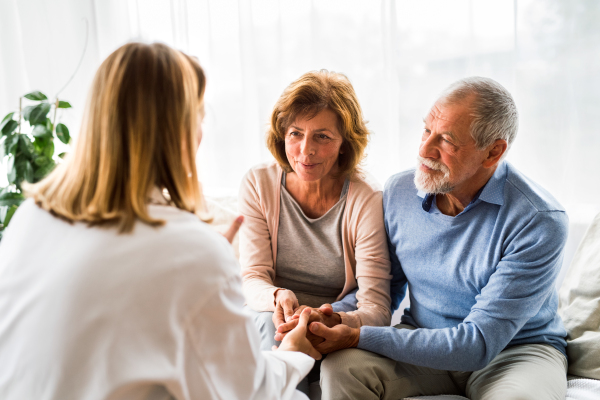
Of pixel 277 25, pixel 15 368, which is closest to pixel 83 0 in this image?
pixel 277 25

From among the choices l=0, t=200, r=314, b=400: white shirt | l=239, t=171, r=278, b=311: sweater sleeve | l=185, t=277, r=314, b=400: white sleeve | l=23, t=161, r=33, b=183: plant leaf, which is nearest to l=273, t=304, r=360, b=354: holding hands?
l=239, t=171, r=278, b=311: sweater sleeve

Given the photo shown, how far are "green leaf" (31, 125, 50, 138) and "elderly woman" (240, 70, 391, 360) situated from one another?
84 centimetres

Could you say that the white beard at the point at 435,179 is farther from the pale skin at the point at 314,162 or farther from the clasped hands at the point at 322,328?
the clasped hands at the point at 322,328

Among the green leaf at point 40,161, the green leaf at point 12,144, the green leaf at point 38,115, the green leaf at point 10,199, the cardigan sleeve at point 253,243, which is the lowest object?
the cardigan sleeve at point 253,243

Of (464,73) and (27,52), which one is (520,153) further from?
(27,52)

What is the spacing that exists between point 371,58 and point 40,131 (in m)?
1.49

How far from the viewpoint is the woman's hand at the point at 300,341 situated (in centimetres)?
128

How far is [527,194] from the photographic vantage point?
1.43m

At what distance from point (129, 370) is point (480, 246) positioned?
109 centimetres

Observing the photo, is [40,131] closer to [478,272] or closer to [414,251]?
[414,251]

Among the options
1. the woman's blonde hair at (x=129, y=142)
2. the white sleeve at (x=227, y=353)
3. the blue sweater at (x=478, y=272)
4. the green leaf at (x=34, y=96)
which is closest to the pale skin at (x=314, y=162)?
the blue sweater at (x=478, y=272)

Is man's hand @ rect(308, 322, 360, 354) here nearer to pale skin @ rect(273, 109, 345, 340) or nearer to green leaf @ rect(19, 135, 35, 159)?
pale skin @ rect(273, 109, 345, 340)

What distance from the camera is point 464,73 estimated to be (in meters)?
2.13

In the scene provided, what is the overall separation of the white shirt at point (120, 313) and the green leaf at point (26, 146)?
1.20 m
